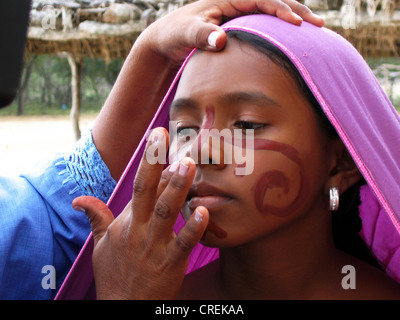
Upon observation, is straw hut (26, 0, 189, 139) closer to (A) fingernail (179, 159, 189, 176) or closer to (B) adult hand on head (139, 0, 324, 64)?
(B) adult hand on head (139, 0, 324, 64)

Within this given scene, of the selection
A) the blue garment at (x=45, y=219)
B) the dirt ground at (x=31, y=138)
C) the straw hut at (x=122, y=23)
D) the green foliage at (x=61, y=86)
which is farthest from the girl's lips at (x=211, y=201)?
the green foliage at (x=61, y=86)

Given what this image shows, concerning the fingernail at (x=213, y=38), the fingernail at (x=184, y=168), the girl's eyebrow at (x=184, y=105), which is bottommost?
the fingernail at (x=184, y=168)

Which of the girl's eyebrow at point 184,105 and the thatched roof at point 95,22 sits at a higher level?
the girl's eyebrow at point 184,105

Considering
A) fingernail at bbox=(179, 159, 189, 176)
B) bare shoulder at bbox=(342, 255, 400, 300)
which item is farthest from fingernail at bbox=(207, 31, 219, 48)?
bare shoulder at bbox=(342, 255, 400, 300)

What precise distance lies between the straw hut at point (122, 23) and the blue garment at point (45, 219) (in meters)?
4.03

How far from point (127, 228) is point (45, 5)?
5.63 m

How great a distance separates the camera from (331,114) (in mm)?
1195

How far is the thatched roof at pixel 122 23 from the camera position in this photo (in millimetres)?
5250

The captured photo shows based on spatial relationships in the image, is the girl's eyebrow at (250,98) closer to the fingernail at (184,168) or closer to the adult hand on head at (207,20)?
the adult hand on head at (207,20)

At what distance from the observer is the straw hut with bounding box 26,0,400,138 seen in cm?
525

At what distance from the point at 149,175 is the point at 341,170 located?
0.60m

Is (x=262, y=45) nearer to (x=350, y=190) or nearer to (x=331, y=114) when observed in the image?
(x=331, y=114)

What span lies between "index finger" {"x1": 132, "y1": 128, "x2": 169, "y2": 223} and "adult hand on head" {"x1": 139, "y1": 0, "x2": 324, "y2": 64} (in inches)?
14.2

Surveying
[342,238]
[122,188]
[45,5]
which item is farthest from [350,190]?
[45,5]
